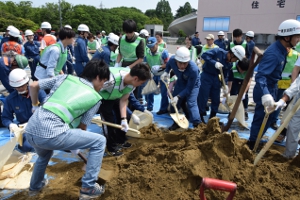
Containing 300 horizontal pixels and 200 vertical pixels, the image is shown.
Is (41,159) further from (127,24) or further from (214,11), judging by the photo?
(214,11)

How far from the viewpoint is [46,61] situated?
13.7ft

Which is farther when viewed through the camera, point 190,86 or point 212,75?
point 212,75

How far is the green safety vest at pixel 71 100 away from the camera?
6.78ft

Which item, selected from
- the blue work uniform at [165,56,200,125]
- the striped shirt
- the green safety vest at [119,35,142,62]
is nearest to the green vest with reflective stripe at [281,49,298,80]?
the blue work uniform at [165,56,200,125]

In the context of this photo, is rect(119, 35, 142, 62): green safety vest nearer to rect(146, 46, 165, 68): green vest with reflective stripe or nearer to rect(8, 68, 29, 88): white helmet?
rect(146, 46, 165, 68): green vest with reflective stripe

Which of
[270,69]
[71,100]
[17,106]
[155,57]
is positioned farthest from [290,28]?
[17,106]

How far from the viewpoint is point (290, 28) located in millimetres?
3178

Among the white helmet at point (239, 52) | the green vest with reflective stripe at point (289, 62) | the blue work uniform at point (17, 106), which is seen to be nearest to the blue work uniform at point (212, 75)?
the white helmet at point (239, 52)

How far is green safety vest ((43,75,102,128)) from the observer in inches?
81.4

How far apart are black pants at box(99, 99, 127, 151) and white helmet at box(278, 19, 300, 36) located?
2482 mm

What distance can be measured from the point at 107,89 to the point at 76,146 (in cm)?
122

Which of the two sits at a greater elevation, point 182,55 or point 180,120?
point 182,55

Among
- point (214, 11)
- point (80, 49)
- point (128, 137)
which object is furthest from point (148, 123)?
point (214, 11)

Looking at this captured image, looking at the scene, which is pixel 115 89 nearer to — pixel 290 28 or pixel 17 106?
pixel 17 106
